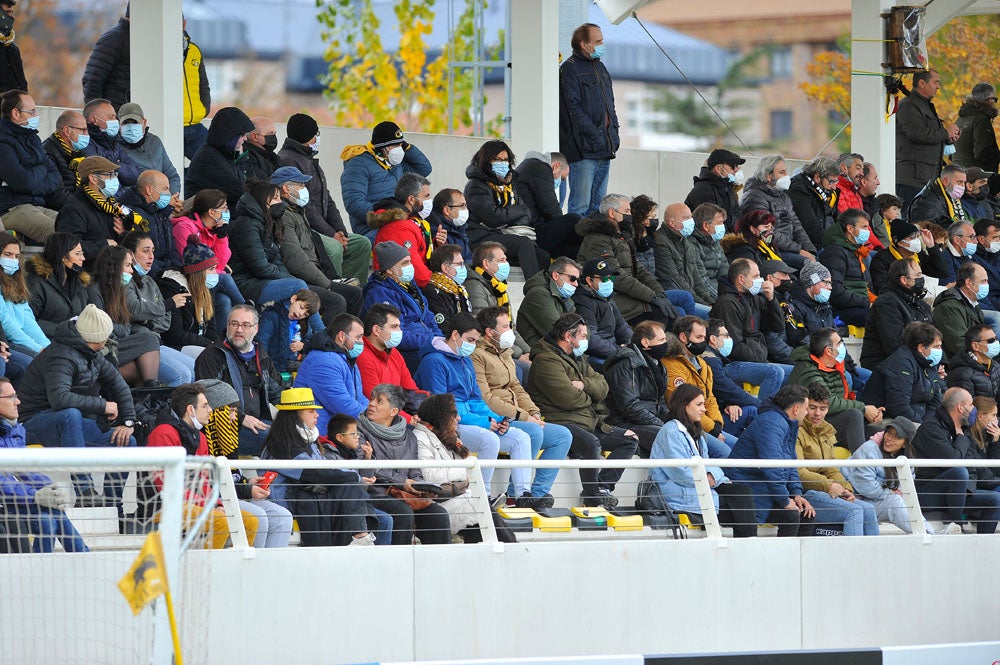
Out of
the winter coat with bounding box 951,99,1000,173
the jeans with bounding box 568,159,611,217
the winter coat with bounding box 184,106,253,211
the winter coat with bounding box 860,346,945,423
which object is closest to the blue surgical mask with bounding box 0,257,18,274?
the winter coat with bounding box 184,106,253,211

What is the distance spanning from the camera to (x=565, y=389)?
1213 centimetres

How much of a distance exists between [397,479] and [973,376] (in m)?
5.77

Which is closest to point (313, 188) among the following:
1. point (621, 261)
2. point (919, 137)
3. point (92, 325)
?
point (621, 261)

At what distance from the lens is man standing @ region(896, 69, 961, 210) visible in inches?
762

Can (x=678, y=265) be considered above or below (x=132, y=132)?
below

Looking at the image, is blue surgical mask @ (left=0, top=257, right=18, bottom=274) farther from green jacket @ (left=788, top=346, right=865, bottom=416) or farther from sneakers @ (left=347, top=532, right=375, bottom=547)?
green jacket @ (left=788, top=346, right=865, bottom=416)

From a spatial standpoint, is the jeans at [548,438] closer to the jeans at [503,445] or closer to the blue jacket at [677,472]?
the jeans at [503,445]

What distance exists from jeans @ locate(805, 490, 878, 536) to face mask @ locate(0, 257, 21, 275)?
5.38 meters

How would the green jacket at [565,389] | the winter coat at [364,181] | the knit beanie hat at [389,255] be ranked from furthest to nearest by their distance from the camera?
the winter coat at [364,181]
the knit beanie hat at [389,255]
the green jacket at [565,389]

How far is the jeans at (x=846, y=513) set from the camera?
1163cm

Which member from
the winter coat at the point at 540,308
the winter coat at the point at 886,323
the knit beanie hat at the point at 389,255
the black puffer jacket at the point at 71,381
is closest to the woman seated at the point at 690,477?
the winter coat at the point at 540,308

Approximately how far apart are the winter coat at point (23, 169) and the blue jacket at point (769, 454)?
5165 mm

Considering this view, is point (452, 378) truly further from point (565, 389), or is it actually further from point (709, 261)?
point (709, 261)

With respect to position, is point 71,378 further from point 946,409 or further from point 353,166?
point 946,409
